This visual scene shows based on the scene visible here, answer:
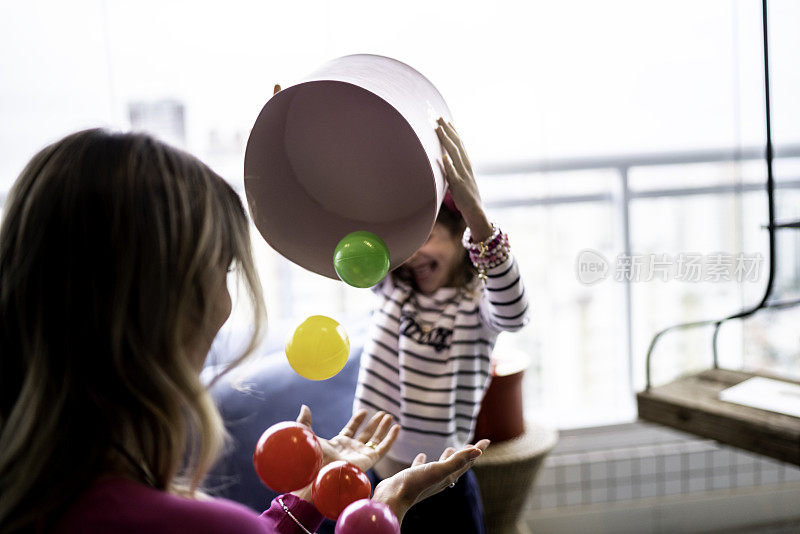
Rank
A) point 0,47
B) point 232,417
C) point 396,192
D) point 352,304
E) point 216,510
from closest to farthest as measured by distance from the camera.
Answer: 1. point 216,510
2. point 396,192
3. point 232,417
4. point 0,47
5. point 352,304

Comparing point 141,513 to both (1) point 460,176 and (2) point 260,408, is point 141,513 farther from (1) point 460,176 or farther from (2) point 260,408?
(2) point 260,408

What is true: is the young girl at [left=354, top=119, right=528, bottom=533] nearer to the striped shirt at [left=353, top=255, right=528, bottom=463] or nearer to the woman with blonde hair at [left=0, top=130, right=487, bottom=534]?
the striped shirt at [left=353, top=255, right=528, bottom=463]

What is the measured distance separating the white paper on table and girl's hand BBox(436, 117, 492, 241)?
0.70 metres

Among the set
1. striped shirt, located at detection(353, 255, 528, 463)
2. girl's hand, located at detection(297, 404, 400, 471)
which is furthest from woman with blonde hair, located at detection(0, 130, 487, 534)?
striped shirt, located at detection(353, 255, 528, 463)

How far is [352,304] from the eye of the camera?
1.87 meters

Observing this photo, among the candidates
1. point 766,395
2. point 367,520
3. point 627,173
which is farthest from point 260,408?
point 627,173

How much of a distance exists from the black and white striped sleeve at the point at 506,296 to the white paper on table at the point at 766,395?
20.1 inches

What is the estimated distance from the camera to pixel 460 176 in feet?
2.54

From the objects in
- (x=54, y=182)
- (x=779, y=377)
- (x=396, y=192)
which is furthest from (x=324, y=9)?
(x=779, y=377)

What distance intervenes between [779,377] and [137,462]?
4.14 feet

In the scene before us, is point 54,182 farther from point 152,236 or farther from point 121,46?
point 121,46

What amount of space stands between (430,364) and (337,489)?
1.35 feet

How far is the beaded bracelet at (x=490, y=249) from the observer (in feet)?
2.87

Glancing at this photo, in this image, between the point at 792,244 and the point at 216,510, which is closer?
the point at 216,510
